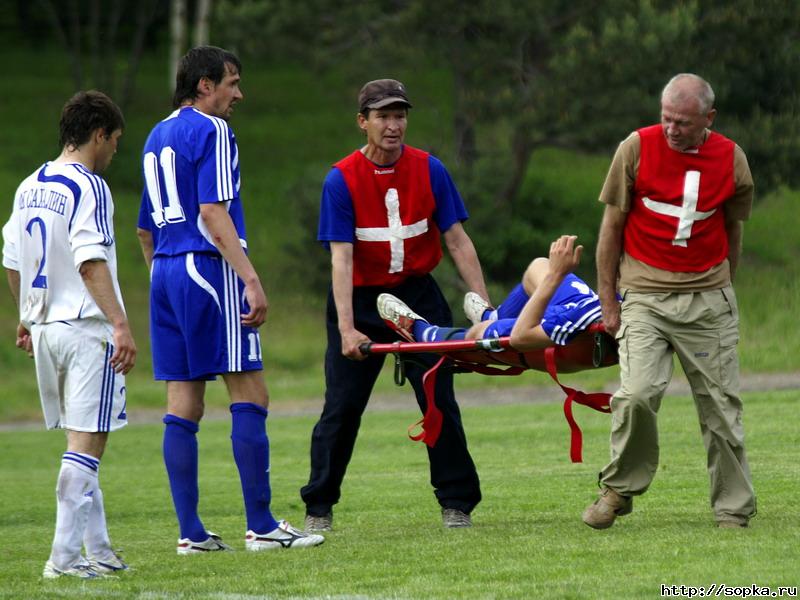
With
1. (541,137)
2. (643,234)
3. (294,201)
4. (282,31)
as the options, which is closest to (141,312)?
(294,201)

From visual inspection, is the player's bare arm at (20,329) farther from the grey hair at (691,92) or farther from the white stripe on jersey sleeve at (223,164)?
the grey hair at (691,92)

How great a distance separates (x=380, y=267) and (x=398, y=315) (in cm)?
35

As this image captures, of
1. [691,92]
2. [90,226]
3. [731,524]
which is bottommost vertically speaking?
[731,524]

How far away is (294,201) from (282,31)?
A: 8.97ft

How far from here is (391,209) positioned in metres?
8.02

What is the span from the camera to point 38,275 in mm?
6934

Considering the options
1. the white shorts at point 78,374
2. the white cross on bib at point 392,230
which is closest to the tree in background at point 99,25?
the white cross on bib at point 392,230

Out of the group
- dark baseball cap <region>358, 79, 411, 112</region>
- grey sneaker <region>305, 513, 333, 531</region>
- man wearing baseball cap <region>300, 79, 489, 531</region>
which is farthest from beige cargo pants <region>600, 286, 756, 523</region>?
grey sneaker <region>305, 513, 333, 531</region>

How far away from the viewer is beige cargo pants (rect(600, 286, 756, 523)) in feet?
23.6

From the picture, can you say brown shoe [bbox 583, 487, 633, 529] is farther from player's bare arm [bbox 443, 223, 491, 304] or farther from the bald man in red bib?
player's bare arm [bbox 443, 223, 491, 304]

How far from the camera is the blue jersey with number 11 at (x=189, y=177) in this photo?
7.21 m

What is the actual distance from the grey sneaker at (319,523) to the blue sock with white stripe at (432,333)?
1195mm

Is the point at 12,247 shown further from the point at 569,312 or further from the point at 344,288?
the point at 569,312

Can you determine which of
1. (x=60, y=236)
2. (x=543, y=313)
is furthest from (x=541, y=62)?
(x=60, y=236)
